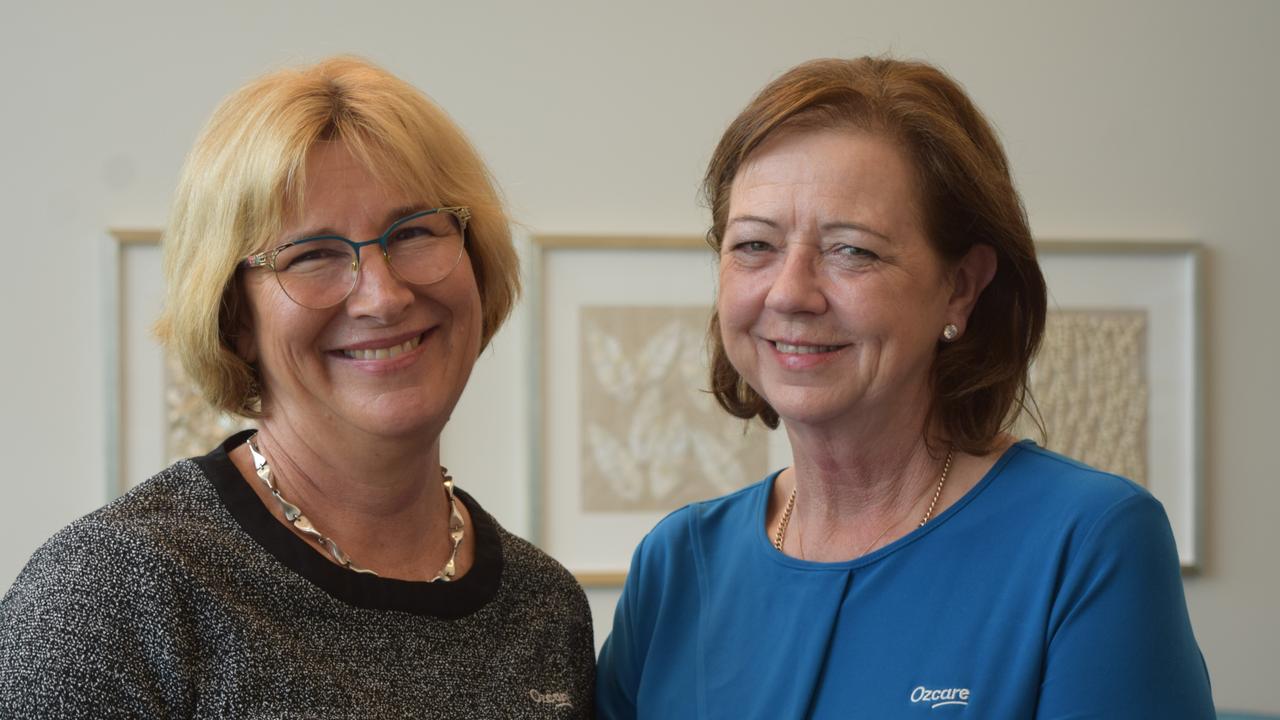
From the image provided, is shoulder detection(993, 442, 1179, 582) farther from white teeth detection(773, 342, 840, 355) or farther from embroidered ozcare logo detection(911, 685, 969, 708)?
white teeth detection(773, 342, 840, 355)

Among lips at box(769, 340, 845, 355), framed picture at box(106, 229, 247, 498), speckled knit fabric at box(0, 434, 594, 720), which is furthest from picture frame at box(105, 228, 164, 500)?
lips at box(769, 340, 845, 355)

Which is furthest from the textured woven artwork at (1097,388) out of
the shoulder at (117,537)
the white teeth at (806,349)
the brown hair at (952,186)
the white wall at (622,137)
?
the shoulder at (117,537)

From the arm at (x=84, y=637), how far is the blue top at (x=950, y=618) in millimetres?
695

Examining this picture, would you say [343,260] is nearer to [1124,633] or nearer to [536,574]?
[536,574]

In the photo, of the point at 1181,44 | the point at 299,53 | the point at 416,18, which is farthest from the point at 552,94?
the point at 1181,44

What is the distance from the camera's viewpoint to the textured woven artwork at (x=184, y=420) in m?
2.95

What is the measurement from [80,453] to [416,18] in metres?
1.34

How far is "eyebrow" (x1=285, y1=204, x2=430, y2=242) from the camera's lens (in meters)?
1.44

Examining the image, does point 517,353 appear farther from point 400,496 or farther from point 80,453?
point 400,496

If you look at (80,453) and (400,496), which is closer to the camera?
(400,496)

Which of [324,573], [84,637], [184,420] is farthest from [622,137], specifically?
[84,637]

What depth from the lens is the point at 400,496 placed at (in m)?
1.61

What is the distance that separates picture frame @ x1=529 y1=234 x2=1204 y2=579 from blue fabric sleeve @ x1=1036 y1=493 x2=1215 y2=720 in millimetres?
1643

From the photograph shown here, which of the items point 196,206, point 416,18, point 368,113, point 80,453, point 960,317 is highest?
point 416,18
